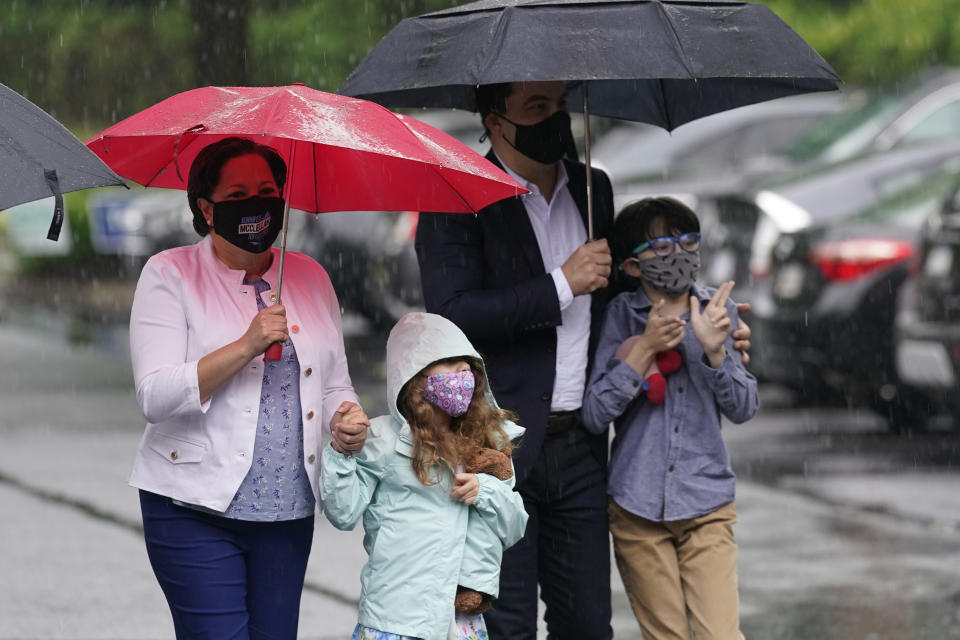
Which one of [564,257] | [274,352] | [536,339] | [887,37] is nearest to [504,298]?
[536,339]

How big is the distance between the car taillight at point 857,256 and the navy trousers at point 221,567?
20.4 ft

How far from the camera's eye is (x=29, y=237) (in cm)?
1919

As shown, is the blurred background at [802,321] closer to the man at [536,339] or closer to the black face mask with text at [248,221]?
the man at [536,339]

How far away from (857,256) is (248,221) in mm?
6356

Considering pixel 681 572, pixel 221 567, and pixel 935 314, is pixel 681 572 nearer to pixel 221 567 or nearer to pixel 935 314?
pixel 221 567

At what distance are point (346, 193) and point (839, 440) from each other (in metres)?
6.45

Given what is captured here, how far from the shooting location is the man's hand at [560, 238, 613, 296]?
4.55 metres

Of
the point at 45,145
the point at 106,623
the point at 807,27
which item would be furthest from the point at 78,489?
the point at 807,27

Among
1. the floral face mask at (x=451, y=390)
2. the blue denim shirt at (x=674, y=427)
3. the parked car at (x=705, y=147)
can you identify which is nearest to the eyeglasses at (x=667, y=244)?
the blue denim shirt at (x=674, y=427)

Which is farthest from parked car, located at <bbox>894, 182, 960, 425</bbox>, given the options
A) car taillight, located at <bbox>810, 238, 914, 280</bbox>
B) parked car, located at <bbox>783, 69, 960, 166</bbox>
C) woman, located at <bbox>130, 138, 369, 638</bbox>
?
woman, located at <bbox>130, 138, 369, 638</bbox>

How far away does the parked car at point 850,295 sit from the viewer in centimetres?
970

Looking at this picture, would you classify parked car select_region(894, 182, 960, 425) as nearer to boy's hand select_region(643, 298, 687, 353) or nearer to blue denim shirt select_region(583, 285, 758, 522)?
blue denim shirt select_region(583, 285, 758, 522)

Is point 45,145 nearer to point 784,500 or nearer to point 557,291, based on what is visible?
point 557,291

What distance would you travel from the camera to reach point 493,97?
472 cm
